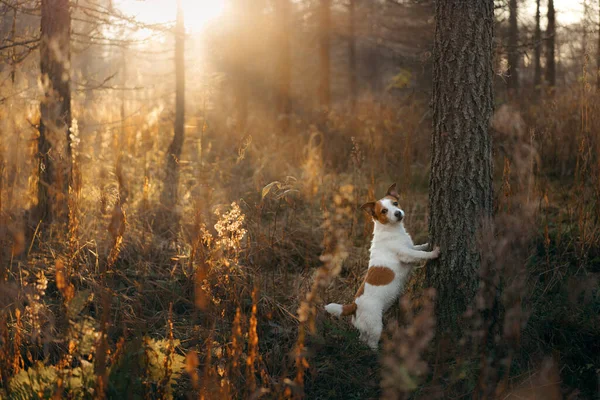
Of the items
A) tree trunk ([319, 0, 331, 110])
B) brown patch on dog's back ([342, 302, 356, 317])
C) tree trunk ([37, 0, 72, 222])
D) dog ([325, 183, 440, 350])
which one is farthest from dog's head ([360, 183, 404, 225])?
tree trunk ([319, 0, 331, 110])

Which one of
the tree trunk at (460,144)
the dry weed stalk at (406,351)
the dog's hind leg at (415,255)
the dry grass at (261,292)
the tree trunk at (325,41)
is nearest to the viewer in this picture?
the dry weed stalk at (406,351)

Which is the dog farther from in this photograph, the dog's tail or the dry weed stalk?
the dry weed stalk

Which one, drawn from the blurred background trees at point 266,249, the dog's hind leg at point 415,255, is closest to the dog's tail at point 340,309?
the blurred background trees at point 266,249

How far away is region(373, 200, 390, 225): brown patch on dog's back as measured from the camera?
3.47 m

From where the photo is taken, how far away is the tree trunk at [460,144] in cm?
298

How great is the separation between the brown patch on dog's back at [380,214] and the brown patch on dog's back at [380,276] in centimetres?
36

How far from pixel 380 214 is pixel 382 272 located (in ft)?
1.43

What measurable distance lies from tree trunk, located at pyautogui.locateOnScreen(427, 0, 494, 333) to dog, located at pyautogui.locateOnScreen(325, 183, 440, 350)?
0.65 feet

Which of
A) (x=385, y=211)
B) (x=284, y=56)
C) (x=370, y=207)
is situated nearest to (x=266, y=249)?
(x=370, y=207)

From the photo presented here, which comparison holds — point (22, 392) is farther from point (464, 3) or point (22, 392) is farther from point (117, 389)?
point (464, 3)

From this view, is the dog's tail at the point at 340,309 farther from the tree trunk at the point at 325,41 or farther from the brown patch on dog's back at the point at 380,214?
the tree trunk at the point at 325,41

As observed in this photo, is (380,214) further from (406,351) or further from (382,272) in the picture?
(406,351)

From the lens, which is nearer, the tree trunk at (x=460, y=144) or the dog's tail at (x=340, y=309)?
the tree trunk at (x=460, y=144)

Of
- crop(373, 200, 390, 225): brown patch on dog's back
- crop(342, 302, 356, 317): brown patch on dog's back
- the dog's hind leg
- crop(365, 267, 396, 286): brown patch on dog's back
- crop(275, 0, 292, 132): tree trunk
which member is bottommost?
crop(342, 302, 356, 317): brown patch on dog's back
